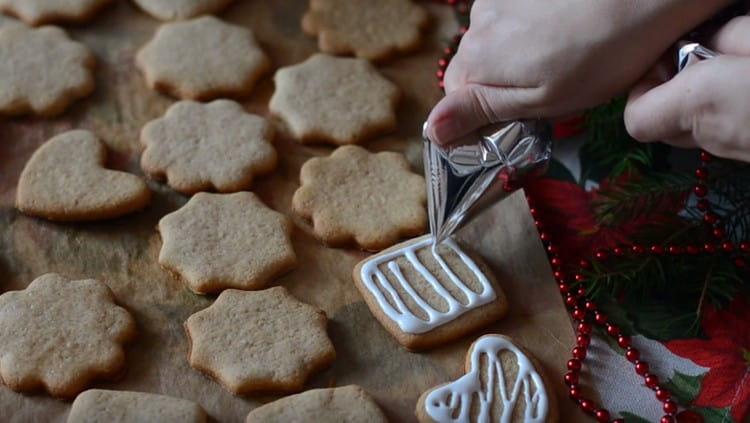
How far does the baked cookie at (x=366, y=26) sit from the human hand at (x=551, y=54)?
0.34 m

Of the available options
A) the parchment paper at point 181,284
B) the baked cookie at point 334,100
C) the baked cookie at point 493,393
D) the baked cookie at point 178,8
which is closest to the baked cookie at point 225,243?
the parchment paper at point 181,284

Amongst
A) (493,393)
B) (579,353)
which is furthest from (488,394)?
(579,353)

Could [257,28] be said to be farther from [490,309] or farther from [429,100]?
[490,309]

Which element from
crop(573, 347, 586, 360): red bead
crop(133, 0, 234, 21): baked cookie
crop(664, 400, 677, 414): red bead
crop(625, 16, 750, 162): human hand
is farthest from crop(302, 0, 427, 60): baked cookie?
crop(664, 400, 677, 414): red bead

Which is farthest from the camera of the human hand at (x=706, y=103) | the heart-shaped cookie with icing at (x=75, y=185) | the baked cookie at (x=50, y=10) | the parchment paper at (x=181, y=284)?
the baked cookie at (x=50, y=10)

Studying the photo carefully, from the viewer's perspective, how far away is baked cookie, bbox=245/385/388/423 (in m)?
0.99

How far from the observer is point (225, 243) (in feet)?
3.84

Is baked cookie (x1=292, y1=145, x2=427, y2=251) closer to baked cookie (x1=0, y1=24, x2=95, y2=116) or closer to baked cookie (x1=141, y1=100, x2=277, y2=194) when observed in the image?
baked cookie (x1=141, y1=100, x2=277, y2=194)

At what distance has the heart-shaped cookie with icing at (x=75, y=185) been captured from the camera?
1.18 metres

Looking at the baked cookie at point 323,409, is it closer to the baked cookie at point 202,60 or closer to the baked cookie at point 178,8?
the baked cookie at point 202,60

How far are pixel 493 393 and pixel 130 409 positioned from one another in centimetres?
40

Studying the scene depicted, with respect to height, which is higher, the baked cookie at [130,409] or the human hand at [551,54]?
the human hand at [551,54]

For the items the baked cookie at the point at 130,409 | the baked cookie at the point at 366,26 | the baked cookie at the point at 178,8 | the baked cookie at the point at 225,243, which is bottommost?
the baked cookie at the point at 130,409

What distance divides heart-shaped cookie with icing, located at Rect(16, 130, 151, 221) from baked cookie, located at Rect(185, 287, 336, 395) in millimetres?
206
